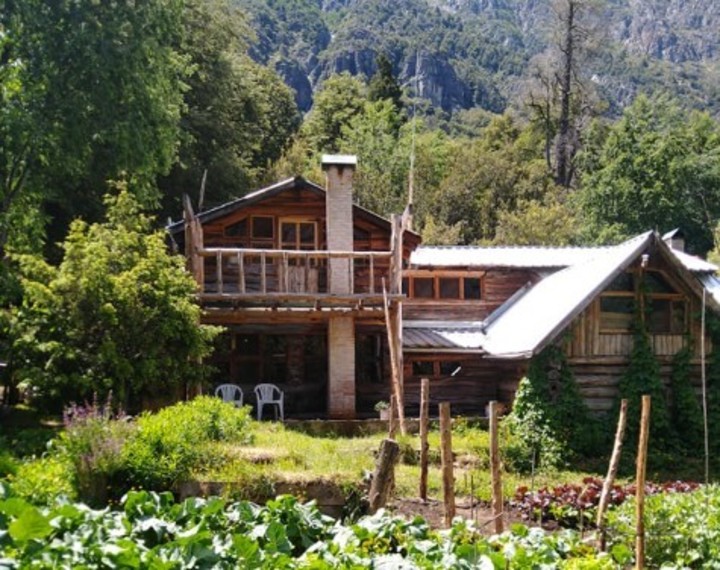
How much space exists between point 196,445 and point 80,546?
6945 millimetres

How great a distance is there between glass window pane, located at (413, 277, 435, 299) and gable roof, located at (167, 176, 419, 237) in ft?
7.92

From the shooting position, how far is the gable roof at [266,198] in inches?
882

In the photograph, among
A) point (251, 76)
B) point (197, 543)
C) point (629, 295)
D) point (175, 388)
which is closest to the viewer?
point (197, 543)

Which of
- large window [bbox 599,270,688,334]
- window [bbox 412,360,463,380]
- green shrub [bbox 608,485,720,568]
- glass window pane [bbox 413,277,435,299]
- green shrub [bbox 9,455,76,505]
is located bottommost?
green shrub [bbox 608,485,720,568]

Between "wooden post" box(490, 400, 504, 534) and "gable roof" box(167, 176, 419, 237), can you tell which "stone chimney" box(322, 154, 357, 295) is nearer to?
"gable roof" box(167, 176, 419, 237)

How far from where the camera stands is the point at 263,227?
23703mm

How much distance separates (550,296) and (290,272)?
707 centimetres

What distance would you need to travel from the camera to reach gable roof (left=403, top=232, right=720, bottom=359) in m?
19.8

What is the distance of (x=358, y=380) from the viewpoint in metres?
23.6

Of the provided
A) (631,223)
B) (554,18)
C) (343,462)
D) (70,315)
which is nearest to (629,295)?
(343,462)

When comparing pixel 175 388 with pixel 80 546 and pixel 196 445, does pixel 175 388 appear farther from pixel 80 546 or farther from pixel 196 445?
pixel 80 546

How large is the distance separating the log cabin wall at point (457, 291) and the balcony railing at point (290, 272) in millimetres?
1838

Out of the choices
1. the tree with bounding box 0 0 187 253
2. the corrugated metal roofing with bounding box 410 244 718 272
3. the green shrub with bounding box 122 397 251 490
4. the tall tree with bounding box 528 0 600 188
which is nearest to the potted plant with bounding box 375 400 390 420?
the corrugated metal roofing with bounding box 410 244 718 272

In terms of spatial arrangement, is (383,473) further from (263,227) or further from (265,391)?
(263,227)
